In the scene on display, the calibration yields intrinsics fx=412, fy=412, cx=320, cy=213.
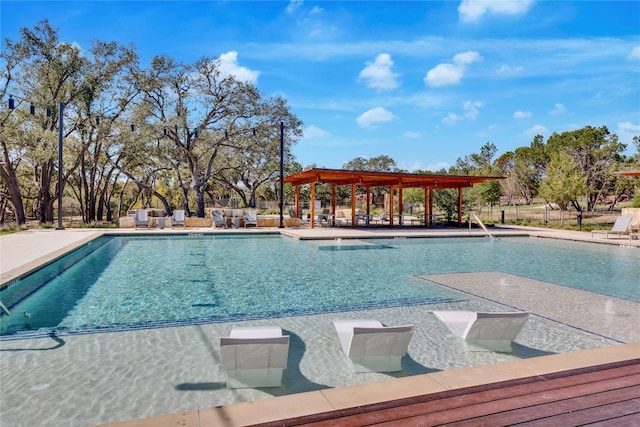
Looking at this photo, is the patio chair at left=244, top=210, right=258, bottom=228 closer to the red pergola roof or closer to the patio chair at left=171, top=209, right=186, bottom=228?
the red pergola roof

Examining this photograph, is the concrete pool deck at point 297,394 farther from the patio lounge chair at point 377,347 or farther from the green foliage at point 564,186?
the green foliage at point 564,186

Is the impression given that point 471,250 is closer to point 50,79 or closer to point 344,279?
point 344,279

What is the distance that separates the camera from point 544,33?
48.5 feet

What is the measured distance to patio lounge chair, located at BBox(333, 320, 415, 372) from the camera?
10.3 feet

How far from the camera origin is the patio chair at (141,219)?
1520cm

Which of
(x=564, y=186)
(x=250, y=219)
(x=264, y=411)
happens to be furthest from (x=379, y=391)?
(x=564, y=186)

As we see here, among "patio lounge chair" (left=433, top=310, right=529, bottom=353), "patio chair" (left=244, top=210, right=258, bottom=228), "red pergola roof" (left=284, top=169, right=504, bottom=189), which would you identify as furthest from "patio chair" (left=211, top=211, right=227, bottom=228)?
"patio lounge chair" (left=433, top=310, right=529, bottom=353)

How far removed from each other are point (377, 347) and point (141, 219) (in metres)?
14.0

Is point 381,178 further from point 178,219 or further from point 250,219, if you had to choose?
point 178,219

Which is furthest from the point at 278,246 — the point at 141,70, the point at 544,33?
the point at 141,70

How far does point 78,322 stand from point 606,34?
19341 millimetres

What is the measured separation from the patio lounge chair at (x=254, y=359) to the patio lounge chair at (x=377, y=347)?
583 millimetres

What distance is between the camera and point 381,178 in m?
16.8

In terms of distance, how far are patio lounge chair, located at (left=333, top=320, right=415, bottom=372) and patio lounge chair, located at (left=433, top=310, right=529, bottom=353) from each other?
75 cm
